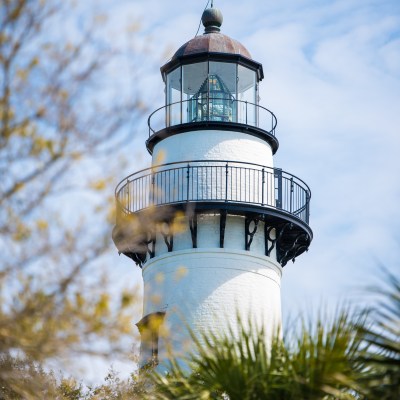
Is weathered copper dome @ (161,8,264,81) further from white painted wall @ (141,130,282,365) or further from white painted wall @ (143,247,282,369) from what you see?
white painted wall @ (143,247,282,369)

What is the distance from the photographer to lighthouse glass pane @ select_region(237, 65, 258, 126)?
27969 millimetres

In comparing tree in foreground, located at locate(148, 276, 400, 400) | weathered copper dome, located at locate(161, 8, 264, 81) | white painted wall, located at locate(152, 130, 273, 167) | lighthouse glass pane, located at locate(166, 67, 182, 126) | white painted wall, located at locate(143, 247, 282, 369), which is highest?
weathered copper dome, located at locate(161, 8, 264, 81)

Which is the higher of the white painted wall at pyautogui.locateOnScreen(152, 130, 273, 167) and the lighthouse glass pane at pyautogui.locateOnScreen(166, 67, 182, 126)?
the lighthouse glass pane at pyautogui.locateOnScreen(166, 67, 182, 126)

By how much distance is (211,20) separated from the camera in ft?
96.2

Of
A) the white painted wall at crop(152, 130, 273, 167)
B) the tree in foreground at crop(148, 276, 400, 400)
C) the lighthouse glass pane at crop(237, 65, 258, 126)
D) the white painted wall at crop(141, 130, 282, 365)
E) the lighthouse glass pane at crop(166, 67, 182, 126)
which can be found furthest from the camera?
the lighthouse glass pane at crop(237, 65, 258, 126)

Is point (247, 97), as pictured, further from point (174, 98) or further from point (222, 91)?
point (174, 98)

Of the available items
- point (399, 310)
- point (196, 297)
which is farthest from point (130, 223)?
point (196, 297)

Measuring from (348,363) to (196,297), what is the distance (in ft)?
40.5

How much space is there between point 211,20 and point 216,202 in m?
5.61

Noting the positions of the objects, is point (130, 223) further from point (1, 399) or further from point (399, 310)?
point (1, 399)

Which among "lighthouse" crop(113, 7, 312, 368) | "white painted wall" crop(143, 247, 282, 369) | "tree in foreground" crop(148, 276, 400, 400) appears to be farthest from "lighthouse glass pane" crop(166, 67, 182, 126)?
"tree in foreground" crop(148, 276, 400, 400)

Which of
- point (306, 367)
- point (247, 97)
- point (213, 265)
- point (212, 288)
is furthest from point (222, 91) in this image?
Result: point (306, 367)

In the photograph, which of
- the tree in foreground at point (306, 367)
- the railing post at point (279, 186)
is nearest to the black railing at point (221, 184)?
the railing post at point (279, 186)

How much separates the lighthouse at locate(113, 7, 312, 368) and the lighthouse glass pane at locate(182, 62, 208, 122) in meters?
0.02
